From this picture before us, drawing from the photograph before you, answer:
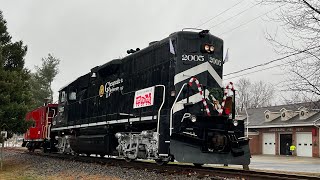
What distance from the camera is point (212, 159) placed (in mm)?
10445

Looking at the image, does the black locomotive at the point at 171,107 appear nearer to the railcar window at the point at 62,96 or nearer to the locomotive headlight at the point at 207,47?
the locomotive headlight at the point at 207,47

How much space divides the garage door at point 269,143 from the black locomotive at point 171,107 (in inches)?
1213

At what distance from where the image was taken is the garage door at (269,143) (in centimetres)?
4242

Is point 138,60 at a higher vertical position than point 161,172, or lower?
higher

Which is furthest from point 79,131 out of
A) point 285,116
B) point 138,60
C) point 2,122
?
point 285,116

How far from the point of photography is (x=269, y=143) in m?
43.1

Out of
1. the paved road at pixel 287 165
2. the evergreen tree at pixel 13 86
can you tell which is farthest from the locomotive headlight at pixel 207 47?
the evergreen tree at pixel 13 86

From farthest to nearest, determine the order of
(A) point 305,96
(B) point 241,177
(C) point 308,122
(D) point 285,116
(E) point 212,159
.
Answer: (D) point 285,116
(C) point 308,122
(A) point 305,96
(E) point 212,159
(B) point 241,177

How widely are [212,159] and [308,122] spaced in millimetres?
30523

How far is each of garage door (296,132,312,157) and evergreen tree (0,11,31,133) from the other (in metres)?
29.1

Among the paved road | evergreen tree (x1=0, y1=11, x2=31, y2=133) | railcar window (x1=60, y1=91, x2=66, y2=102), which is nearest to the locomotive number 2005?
the paved road

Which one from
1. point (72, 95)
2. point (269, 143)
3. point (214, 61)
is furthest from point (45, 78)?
point (214, 61)

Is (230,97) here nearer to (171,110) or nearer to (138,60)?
(171,110)

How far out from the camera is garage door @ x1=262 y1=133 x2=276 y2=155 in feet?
139
